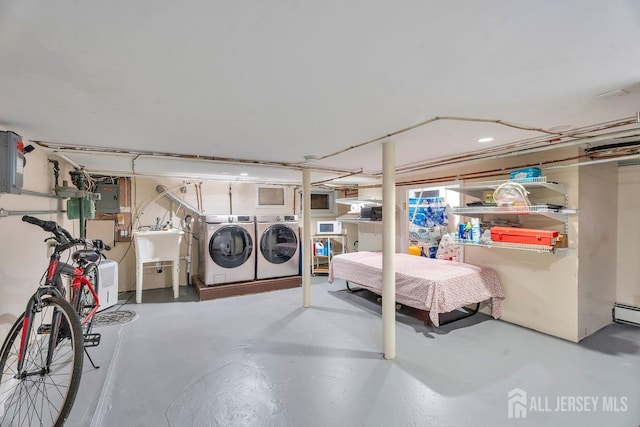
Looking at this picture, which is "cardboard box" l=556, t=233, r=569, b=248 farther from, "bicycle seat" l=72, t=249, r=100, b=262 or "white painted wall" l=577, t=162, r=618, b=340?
"bicycle seat" l=72, t=249, r=100, b=262

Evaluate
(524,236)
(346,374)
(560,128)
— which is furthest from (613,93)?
(346,374)

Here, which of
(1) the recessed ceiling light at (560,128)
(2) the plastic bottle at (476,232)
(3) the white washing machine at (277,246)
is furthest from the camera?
(3) the white washing machine at (277,246)

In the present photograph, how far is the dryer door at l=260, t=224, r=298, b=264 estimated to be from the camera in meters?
4.80

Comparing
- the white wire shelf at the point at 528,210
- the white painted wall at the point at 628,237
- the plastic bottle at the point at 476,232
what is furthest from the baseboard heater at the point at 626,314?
the plastic bottle at the point at 476,232

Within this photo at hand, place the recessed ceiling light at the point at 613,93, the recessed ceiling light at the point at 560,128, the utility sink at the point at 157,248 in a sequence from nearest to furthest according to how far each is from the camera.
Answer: the recessed ceiling light at the point at 613,93 < the recessed ceiling light at the point at 560,128 < the utility sink at the point at 157,248

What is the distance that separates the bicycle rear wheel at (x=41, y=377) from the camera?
5.22 ft

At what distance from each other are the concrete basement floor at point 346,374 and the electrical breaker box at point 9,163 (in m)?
1.52

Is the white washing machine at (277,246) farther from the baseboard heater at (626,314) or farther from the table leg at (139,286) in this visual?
the baseboard heater at (626,314)

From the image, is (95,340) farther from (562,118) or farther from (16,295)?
(562,118)

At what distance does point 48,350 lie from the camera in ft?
5.63

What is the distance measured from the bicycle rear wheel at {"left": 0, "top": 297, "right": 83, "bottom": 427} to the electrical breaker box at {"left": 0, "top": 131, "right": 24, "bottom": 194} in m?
0.75

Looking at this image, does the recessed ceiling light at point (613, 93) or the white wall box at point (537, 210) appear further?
the white wall box at point (537, 210)

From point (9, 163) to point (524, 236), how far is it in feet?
13.8

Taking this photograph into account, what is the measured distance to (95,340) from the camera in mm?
2137
